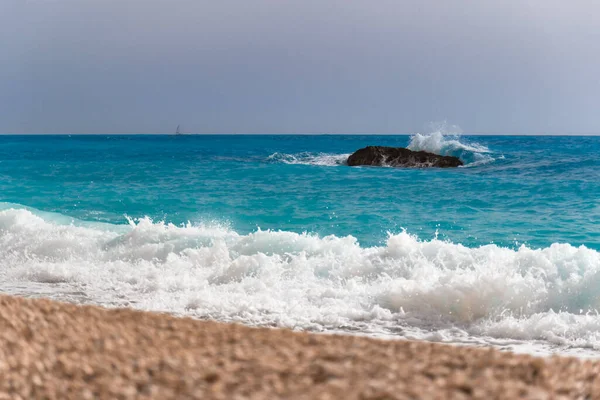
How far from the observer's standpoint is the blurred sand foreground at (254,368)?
234 cm

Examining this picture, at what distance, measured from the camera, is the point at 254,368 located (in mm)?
2570

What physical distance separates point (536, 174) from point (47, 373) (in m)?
21.8

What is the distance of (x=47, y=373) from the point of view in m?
2.67

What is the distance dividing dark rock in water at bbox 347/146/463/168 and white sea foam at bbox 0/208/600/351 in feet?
53.2

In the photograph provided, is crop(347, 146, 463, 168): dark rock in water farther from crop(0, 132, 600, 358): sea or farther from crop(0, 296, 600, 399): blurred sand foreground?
crop(0, 296, 600, 399): blurred sand foreground

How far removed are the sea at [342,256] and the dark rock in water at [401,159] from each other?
590 centimetres

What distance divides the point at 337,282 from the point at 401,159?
60.1 feet

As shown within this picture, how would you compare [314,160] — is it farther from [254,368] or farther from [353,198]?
[254,368]

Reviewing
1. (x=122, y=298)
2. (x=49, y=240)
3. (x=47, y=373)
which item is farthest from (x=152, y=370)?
(x=49, y=240)

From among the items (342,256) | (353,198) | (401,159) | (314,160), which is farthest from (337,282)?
(314,160)

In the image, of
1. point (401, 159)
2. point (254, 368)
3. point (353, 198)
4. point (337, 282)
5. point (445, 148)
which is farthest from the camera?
point (445, 148)

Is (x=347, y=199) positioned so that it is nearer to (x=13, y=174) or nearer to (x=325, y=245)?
(x=325, y=245)

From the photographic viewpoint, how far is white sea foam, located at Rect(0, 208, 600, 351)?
6355 millimetres

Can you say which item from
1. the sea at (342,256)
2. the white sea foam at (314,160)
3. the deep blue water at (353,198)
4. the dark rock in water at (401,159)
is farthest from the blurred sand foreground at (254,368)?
the white sea foam at (314,160)
